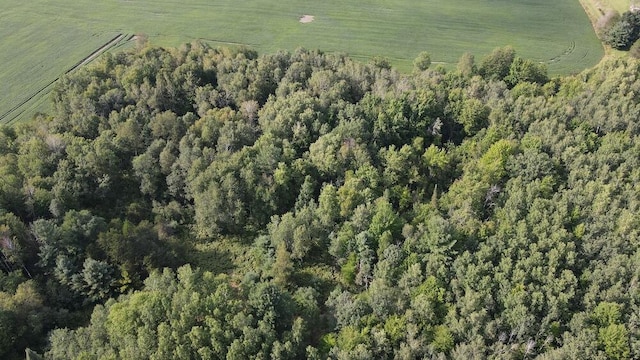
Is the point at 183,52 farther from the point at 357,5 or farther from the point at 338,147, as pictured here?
the point at 357,5

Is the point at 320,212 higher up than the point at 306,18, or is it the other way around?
the point at 306,18

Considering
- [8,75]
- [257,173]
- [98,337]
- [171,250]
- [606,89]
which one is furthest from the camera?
[8,75]

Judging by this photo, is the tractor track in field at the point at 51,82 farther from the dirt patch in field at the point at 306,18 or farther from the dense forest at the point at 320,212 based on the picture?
the dirt patch in field at the point at 306,18

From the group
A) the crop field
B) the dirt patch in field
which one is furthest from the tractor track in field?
the dirt patch in field

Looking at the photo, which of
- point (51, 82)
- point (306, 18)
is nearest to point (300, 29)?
point (306, 18)

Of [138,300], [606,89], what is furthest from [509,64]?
[138,300]

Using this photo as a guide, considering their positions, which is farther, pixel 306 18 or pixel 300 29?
pixel 306 18

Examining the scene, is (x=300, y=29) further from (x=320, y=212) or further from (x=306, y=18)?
(x=320, y=212)
